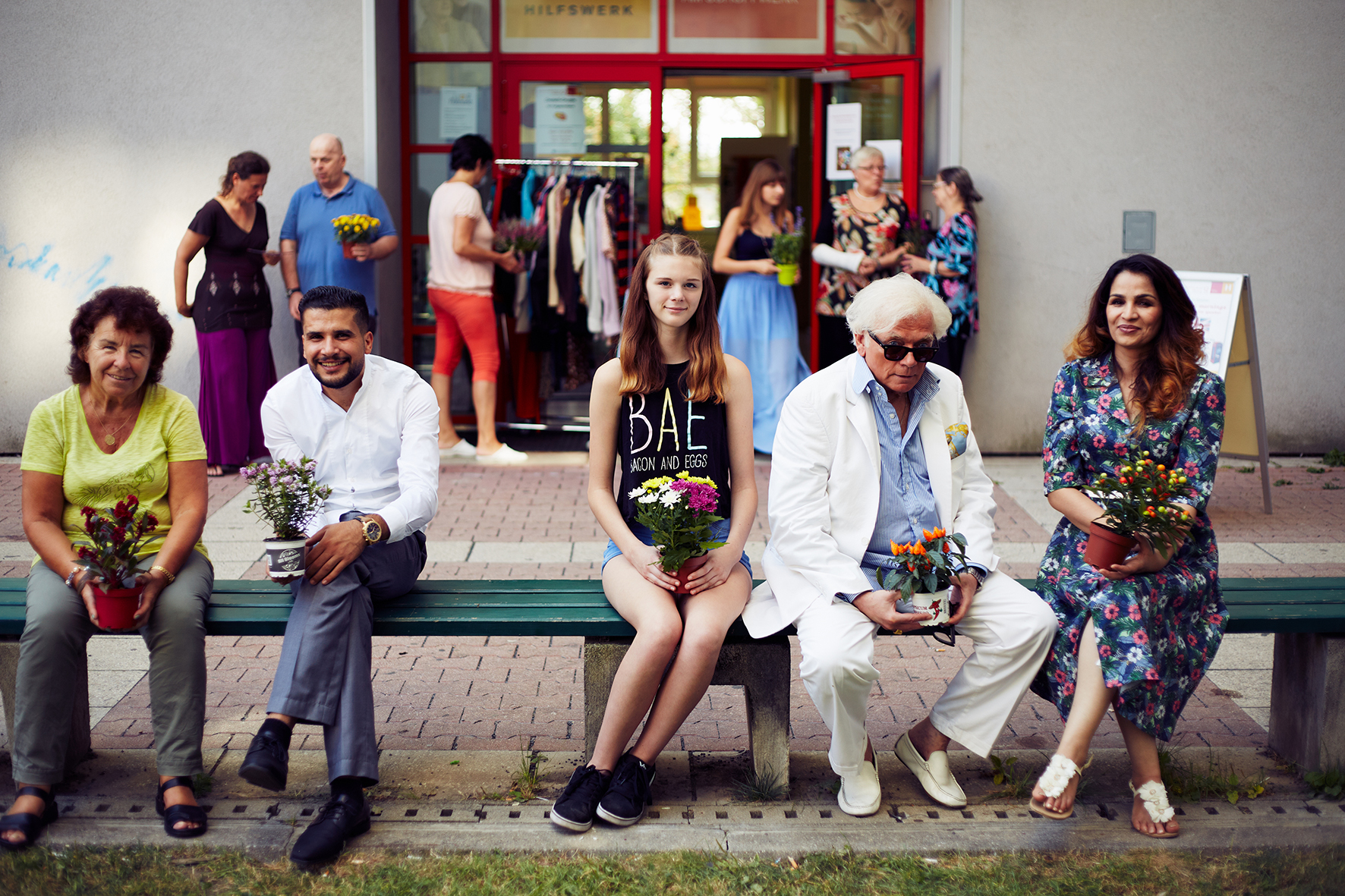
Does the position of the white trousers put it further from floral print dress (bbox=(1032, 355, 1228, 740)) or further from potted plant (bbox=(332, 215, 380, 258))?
potted plant (bbox=(332, 215, 380, 258))

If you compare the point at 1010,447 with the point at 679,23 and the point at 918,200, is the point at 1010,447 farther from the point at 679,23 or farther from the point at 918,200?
the point at 679,23

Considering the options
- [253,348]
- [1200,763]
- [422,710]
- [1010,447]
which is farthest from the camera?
[1010,447]

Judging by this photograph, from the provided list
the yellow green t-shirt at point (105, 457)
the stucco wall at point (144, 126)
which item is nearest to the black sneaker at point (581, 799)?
the yellow green t-shirt at point (105, 457)

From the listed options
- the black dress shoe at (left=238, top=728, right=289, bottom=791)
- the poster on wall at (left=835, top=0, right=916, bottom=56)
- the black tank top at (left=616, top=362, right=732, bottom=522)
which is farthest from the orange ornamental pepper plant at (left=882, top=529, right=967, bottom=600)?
the poster on wall at (left=835, top=0, right=916, bottom=56)

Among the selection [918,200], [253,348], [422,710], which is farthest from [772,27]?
[422,710]

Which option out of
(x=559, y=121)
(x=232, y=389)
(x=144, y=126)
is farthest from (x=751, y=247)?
(x=144, y=126)

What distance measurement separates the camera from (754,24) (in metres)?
9.24

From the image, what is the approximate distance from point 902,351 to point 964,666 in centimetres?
91

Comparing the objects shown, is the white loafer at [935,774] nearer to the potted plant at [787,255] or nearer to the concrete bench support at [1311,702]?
the concrete bench support at [1311,702]

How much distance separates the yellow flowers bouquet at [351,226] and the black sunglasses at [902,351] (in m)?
5.02

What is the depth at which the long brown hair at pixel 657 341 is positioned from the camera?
3760 mm

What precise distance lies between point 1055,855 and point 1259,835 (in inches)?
22.2

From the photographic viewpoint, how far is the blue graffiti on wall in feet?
28.0

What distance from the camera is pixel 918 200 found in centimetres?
909
